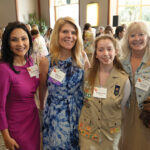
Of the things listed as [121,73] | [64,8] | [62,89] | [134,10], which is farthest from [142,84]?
[64,8]

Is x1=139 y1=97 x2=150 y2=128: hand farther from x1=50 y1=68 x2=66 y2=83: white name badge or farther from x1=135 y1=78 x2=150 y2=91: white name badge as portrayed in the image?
x1=50 y1=68 x2=66 y2=83: white name badge

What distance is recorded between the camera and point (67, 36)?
156 cm

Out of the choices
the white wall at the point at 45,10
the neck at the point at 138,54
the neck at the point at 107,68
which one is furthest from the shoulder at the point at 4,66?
the white wall at the point at 45,10

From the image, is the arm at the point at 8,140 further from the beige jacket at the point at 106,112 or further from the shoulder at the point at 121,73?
the shoulder at the point at 121,73

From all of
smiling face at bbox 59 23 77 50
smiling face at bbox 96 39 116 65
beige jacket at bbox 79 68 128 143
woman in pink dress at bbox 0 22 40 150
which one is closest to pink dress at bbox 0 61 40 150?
woman in pink dress at bbox 0 22 40 150

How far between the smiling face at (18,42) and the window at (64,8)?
8.98 meters

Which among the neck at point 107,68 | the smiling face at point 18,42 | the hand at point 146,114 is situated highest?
the smiling face at point 18,42

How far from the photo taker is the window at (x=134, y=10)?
326 inches

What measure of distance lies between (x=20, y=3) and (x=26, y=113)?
10.3 m

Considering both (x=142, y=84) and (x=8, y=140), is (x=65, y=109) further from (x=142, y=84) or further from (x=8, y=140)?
(x=142, y=84)

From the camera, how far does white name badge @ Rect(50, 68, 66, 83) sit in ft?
5.08

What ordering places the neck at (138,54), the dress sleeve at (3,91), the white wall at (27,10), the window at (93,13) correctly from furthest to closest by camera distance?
the window at (93,13)
the white wall at (27,10)
the neck at (138,54)
the dress sleeve at (3,91)

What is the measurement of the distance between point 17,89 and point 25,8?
10515mm

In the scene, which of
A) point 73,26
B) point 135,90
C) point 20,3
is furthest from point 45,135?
point 20,3
